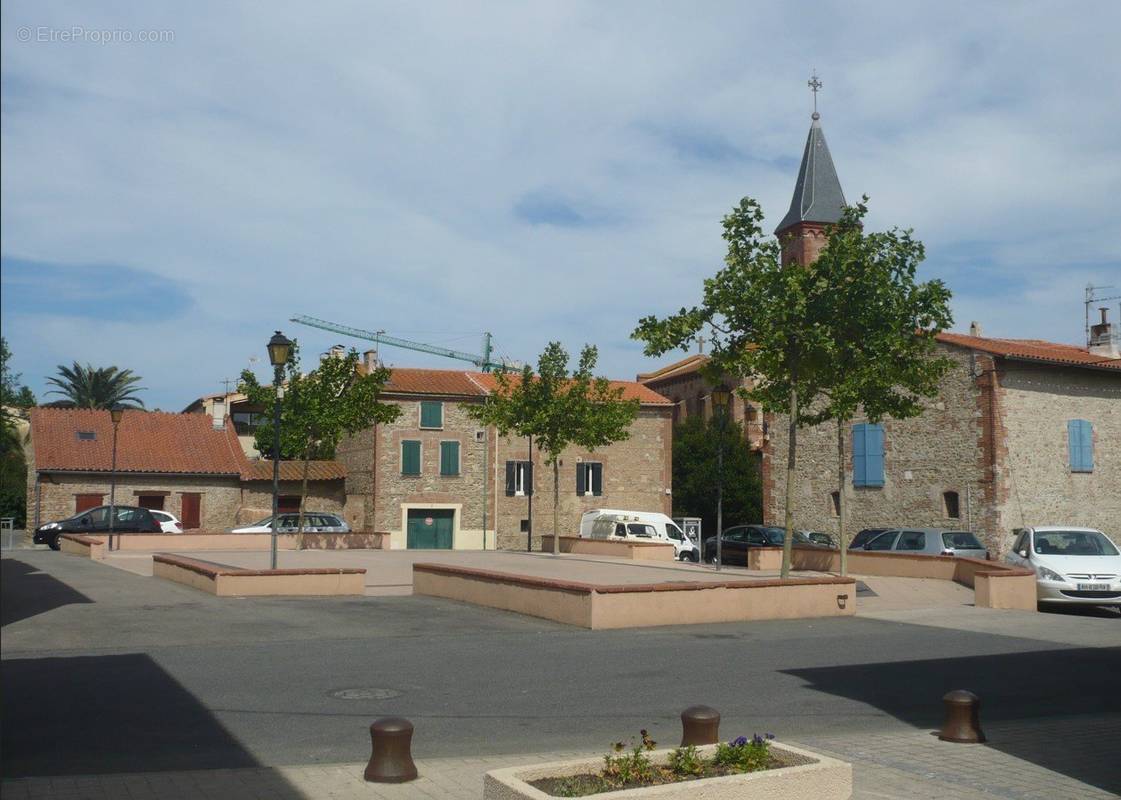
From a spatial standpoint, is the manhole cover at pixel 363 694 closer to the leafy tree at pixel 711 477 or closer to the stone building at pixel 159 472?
the stone building at pixel 159 472

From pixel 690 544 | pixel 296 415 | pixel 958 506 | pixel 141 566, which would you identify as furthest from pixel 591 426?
pixel 141 566

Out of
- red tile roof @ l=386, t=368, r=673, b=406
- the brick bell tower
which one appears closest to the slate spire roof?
the brick bell tower

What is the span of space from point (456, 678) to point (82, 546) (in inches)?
891

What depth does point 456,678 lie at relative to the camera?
34.6 ft

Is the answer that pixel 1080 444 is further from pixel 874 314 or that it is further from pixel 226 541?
pixel 226 541

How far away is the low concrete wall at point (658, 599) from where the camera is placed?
14.9m

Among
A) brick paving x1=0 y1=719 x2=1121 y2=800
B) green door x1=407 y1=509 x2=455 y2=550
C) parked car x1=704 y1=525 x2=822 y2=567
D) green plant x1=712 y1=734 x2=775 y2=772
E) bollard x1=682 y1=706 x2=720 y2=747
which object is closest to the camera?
green plant x1=712 y1=734 x2=775 y2=772

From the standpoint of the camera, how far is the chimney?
1547 inches

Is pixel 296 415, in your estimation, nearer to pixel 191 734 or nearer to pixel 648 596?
pixel 648 596

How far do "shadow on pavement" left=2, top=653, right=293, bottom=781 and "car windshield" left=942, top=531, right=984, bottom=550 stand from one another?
62.5 ft

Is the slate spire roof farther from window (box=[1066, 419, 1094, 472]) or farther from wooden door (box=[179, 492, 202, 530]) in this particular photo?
wooden door (box=[179, 492, 202, 530])

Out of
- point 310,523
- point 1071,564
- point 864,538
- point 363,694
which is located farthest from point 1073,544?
point 310,523

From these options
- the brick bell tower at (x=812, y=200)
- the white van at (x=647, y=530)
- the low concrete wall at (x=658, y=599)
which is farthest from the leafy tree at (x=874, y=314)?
the brick bell tower at (x=812, y=200)

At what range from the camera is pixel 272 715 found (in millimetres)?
8633
